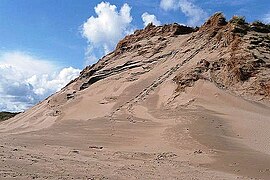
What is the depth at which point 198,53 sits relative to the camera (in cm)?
3144

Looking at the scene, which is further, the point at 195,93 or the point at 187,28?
the point at 187,28

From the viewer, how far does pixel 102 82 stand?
33.3 m

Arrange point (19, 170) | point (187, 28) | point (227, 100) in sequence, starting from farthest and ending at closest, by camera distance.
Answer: point (187, 28) → point (227, 100) → point (19, 170)

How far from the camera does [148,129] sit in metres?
19.9

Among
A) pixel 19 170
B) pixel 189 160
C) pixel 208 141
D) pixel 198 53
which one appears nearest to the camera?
pixel 19 170

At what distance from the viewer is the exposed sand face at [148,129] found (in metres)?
11.9

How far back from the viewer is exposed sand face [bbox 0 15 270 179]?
1185cm

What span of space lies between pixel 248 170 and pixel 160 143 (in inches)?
186

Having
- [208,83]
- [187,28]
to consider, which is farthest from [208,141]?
[187,28]

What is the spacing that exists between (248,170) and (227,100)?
10603 millimetres

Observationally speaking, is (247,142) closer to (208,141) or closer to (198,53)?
(208,141)

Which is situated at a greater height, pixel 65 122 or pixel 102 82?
pixel 102 82

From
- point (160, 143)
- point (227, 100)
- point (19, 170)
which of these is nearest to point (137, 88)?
point (227, 100)

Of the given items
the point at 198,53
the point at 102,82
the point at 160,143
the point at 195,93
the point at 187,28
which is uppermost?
the point at 187,28
